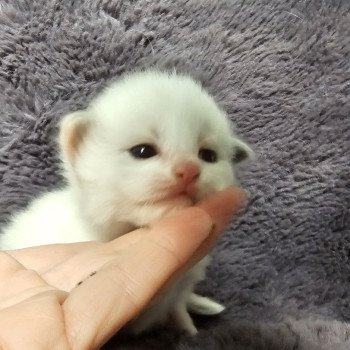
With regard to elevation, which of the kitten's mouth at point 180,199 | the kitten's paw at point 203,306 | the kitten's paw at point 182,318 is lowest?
the kitten's paw at point 203,306

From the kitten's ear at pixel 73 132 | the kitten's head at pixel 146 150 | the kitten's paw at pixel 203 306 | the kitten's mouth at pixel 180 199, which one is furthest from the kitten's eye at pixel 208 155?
the kitten's paw at pixel 203 306

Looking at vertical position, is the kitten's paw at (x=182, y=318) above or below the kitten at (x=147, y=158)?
below

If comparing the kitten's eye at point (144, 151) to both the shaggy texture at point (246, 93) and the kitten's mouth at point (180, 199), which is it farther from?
the shaggy texture at point (246, 93)

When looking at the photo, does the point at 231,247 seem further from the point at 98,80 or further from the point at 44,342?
the point at 44,342

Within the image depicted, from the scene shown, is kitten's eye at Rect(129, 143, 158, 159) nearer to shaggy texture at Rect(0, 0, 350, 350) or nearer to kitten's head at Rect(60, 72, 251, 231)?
kitten's head at Rect(60, 72, 251, 231)

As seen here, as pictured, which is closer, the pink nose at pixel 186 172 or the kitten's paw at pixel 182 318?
the pink nose at pixel 186 172

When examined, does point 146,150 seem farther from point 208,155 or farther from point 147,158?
point 208,155

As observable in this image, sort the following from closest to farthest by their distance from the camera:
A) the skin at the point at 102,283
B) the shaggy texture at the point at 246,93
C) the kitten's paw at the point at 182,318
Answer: the skin at the point at 102,283 < the kitten's paw at the point at 182,318 < the shaggy texture at the point at 246,93

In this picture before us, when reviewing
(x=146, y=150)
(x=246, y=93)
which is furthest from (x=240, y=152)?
(x=246, y=93)
